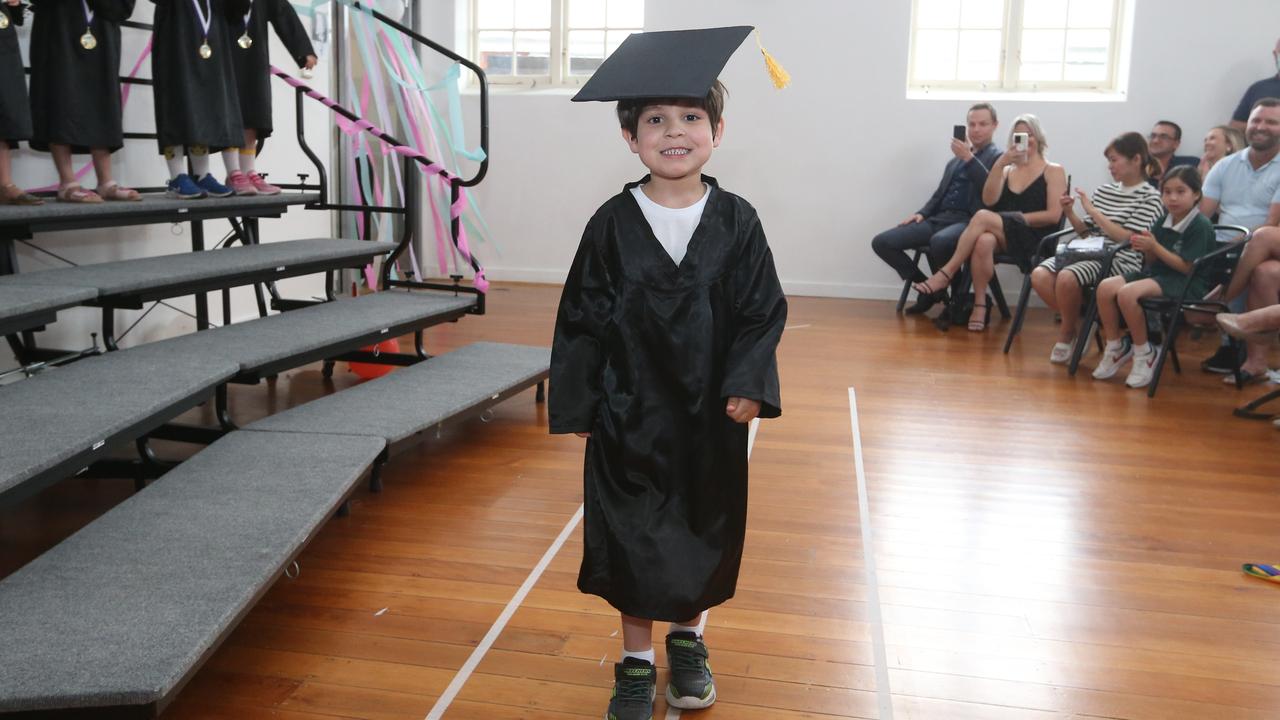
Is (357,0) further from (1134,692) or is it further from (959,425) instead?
(1134,692)

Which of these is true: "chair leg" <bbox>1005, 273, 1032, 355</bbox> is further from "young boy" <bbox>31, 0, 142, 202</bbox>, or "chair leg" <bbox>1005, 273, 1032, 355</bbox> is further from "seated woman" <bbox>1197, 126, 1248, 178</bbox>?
"young boy" <bbox>31, 0, 142, 202</bbox>

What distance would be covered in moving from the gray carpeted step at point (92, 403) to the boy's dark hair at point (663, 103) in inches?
50.7

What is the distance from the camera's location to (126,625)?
175 centimetres

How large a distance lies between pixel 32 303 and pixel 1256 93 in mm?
7088

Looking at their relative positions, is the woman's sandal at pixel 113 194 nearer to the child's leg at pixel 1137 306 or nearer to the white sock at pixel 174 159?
the white sock at pixel 174 159

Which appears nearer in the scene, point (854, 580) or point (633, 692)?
point (633, 692)

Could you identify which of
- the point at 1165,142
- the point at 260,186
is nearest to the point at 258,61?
the point at 260,186

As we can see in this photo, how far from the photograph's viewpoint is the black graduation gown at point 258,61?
4.51 metres

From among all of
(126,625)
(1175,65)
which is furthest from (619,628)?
(1175,65)

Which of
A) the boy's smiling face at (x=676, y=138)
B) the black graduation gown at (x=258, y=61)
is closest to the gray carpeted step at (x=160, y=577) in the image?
the boy's smiling face at (x=676, y=138)

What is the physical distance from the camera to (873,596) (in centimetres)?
250

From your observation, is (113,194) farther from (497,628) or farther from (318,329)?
(497,628)

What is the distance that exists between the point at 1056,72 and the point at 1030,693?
6.73 metres

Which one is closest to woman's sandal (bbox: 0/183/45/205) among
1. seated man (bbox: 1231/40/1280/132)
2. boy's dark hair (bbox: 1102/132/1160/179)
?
boy's dark hair (bbox: 1102/132/1160/179)
